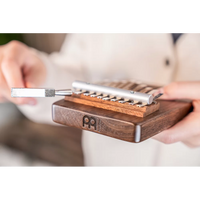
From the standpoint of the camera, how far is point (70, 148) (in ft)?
2.96

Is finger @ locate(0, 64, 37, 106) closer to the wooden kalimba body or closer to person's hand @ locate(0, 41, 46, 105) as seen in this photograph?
person's hand @ locate(0, 41, 46, 105)

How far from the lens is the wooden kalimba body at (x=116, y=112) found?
1.14 ft

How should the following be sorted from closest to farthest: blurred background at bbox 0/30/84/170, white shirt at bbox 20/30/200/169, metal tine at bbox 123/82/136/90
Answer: metal tine at bbox 123/82/136/90 < white shirt at bbox 20/30/200/169 < blurred background at bbox 0/30/84/170

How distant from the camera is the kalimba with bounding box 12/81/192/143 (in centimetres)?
35

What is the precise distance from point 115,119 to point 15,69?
0.23 metres

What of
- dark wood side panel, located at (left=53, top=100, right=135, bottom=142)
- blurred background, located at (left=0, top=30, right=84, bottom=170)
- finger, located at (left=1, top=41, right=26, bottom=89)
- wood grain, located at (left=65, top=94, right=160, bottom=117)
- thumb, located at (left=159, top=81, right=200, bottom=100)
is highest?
finger, located at (left=1, top=41, right=26, bottom=89)

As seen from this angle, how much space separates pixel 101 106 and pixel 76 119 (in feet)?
0.14

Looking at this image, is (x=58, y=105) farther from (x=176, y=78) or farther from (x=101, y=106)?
(x=176, y=78)

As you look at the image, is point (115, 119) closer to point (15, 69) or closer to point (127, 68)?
point (15, 69)

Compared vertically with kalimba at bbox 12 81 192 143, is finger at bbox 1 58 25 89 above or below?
above

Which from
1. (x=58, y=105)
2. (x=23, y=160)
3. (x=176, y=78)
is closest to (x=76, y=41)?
(x=176, y=78)

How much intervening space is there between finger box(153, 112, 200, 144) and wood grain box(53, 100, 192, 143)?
0.04 feet

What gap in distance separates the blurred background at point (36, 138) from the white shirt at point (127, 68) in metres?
0.10

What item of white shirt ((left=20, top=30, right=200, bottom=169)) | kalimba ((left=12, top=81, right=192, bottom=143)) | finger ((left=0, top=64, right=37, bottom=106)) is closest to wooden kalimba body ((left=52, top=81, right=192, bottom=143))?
kalimba ((left=12, top=81, right=192, bottom=143))
